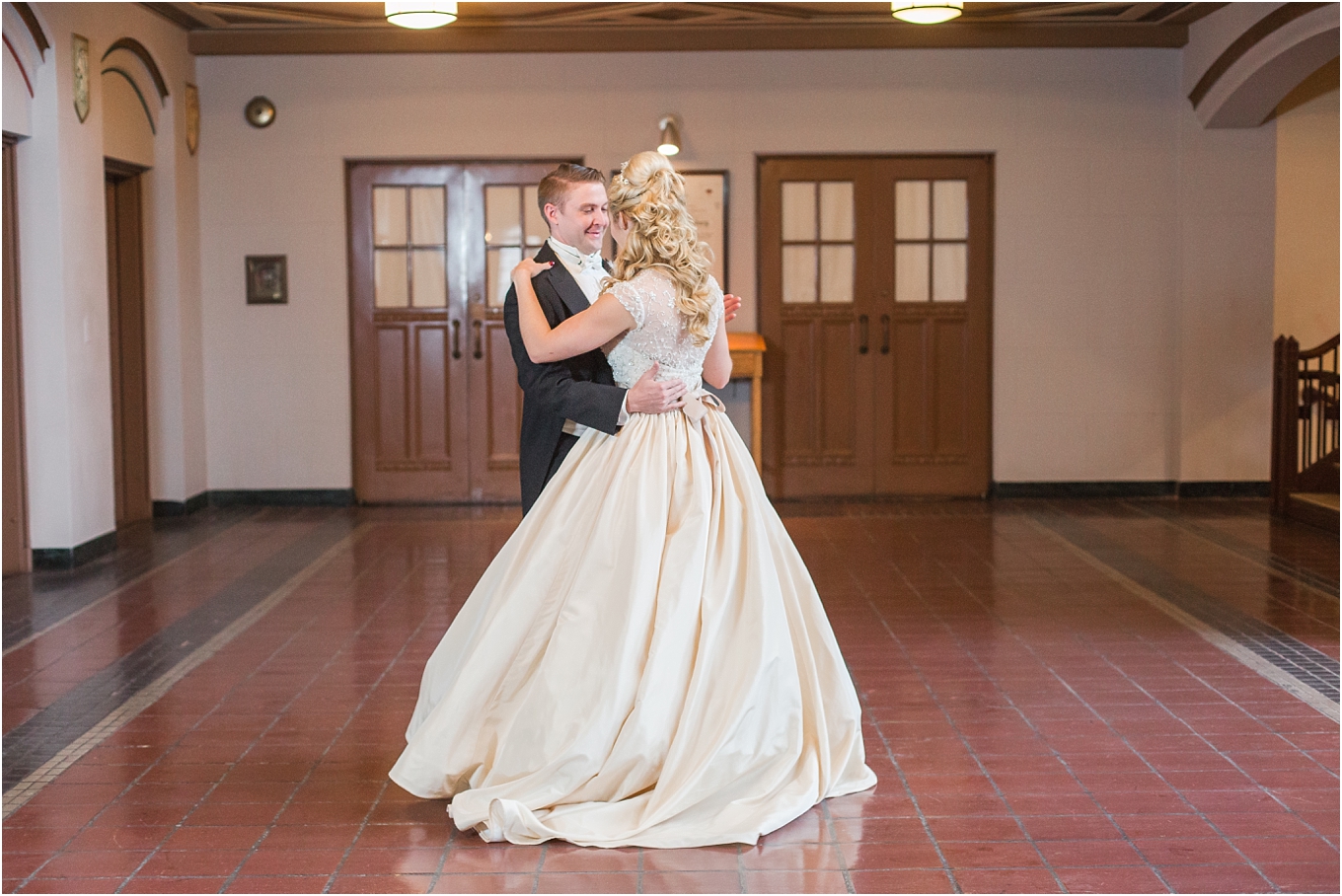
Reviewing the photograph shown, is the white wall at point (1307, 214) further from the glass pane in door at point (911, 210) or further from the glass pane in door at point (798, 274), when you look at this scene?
the glass pane in door at point (798, 274)

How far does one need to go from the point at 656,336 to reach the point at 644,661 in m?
0.76

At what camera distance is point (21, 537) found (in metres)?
6.43

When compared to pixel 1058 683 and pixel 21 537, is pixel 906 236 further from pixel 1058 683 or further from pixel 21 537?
pixel 21 537

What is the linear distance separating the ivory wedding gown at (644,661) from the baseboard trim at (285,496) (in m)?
5.79

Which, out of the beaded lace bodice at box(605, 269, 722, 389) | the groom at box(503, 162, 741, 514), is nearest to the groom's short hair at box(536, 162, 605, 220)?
the groom at box(503, 162, 741, 514)

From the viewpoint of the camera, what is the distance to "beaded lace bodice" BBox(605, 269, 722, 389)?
3.14 m

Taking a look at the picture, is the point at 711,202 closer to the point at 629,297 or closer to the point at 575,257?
the point at 575,257

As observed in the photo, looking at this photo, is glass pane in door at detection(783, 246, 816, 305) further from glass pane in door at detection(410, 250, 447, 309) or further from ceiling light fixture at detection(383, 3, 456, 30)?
ceiling light fixture at detection(383, 3, 456, 30)

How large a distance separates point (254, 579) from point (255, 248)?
316 cm

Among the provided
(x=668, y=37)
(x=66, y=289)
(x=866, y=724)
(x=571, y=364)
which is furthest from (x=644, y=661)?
(x=668, y=37)

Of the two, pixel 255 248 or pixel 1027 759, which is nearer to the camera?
pixel 1027 759

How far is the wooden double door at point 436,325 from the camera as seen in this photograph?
8750mm

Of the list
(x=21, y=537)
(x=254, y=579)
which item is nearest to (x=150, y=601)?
(x=254, y=579)

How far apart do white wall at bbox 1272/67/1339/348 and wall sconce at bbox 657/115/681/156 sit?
3.80 m
